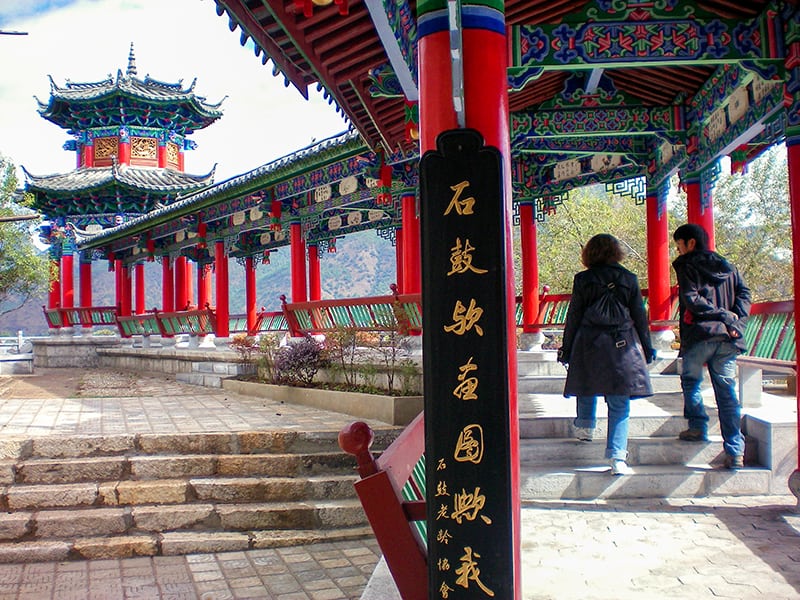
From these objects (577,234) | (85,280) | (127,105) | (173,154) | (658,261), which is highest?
(127,105)

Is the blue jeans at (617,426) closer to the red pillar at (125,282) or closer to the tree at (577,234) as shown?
the tree at (577,234)

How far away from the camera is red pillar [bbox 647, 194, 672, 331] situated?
995 centimetres

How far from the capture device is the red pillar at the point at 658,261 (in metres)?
9.95

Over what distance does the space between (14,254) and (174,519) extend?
20.5 meters

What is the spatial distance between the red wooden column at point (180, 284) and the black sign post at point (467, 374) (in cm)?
2431

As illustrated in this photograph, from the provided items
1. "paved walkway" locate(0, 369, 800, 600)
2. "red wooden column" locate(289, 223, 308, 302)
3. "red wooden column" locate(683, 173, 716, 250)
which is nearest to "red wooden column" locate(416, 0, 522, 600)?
"paved walkway" locate(0, 369, 800, 600)

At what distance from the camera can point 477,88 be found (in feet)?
8.21

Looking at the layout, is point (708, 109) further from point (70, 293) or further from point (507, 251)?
point (70, 293)

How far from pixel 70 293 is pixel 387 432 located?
2287cm

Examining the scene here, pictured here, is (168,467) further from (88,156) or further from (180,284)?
(88,156)

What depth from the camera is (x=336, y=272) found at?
304ft

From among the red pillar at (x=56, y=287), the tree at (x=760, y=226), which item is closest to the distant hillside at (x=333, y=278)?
the red pillar at (x=56, y=287)

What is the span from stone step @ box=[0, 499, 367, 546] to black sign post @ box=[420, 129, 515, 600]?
142 inches

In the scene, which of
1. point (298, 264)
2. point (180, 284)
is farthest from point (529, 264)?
point (180, 284)
